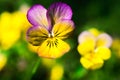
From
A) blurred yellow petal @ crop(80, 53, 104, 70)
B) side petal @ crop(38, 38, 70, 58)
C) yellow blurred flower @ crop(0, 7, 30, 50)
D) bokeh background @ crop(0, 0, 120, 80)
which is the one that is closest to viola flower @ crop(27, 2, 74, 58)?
side petal @ crop(38, 38, 70, 58)

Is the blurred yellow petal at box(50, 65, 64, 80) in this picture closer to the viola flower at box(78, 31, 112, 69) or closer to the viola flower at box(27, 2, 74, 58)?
the viola flower at box(78, 31, 112, 69)

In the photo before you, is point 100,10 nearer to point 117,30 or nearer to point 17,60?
point 117,30

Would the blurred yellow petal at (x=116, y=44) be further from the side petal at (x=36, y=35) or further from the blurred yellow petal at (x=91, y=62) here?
the side petal at (x=36, y=35)

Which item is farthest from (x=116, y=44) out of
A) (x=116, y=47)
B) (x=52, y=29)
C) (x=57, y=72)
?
(x=52, y=29)

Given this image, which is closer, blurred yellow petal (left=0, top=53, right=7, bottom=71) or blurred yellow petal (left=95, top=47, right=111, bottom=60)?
blurred yellow petal (left=95, top=47, right=111, bottom=60)

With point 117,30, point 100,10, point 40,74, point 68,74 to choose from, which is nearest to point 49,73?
point 40,74

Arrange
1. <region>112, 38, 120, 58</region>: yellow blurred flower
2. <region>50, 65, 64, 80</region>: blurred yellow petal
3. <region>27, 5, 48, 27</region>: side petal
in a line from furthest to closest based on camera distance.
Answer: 1. <region>112, 38, 120, 58</region>: yellow blurred flower
2. <region>50, 65, 64, 80</region>: blurred yellow petal
3. <region>27, 5, 48, 27</region>: side petal
